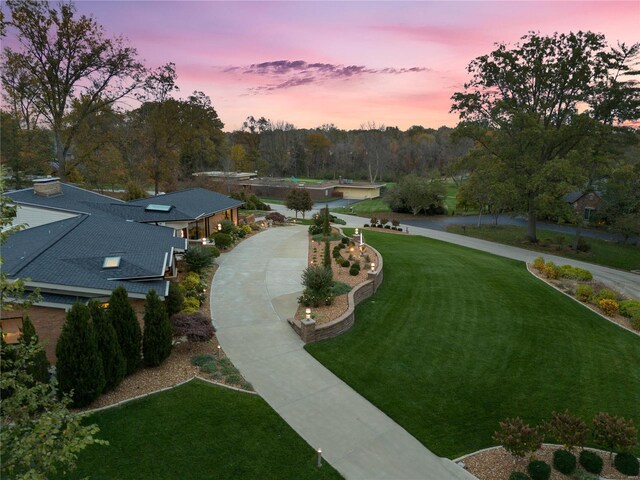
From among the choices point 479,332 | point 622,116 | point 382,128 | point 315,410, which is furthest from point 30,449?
point 382,128

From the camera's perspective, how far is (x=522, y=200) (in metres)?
34.9

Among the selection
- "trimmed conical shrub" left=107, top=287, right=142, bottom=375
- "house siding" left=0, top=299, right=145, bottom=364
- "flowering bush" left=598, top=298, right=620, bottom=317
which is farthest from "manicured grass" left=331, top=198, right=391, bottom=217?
"house siding" left=0, top=299, right=145, bottom=364

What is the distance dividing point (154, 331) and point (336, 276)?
1202 centimetres

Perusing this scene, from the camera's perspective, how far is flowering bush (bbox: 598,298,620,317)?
19703mm

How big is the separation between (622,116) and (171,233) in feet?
115

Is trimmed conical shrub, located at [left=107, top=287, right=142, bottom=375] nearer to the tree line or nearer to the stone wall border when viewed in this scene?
the stone wall border

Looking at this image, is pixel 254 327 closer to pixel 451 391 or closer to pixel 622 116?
pixel 451 391

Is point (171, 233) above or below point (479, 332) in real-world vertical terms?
above

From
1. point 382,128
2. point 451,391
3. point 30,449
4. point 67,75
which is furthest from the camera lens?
point 382,128

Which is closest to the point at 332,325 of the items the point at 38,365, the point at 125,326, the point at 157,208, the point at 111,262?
the point at 125,326

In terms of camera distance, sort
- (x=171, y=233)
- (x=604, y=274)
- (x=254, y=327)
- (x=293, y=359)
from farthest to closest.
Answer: (x=604, y=274), (x=171, y=233), (x=254, y=327), (x=293, y=359)

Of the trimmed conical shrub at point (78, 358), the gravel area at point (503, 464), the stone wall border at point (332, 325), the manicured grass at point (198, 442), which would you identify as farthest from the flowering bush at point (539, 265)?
the trimmed conical shrub at point (78, 358)

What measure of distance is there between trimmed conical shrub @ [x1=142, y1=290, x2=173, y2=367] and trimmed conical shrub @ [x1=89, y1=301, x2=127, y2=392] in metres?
1.07

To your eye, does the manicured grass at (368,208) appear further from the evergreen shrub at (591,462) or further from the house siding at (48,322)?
the evergreen shrub at (591,462)
